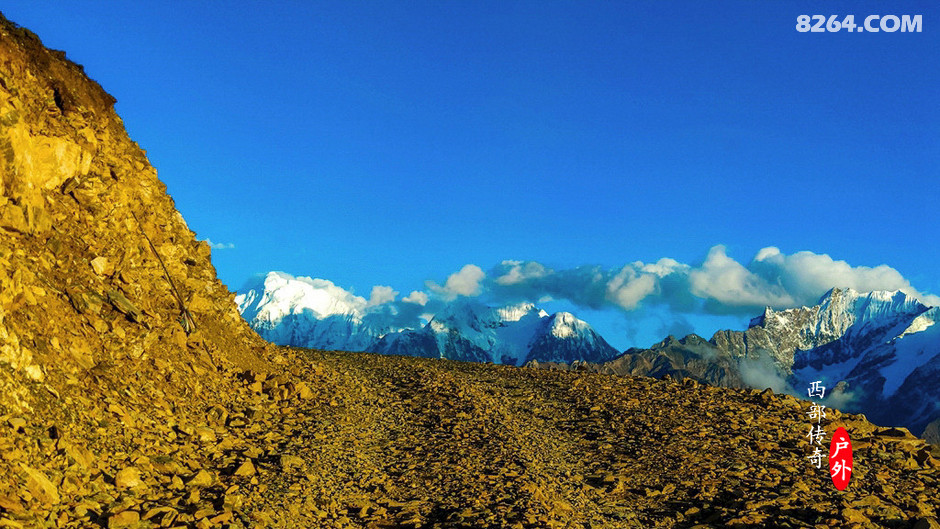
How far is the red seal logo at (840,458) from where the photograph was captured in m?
21.4

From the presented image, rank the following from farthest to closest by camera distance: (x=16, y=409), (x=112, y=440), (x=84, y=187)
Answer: (x=84, y=187) < (x=112, y=440) < (x=16, y=409)

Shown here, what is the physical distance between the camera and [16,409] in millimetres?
14773

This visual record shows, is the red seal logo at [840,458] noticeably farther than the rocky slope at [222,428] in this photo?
Yes

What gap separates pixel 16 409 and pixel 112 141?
46.5ft

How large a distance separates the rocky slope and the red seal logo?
45 centimetres

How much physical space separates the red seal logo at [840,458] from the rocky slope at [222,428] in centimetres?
45

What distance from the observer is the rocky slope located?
15.9 metres

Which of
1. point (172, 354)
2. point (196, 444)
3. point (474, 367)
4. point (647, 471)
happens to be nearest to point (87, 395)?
point (196, 444)

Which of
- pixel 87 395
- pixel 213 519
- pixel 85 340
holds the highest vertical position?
pixel 85 340

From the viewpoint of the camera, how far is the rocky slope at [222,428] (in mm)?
15867

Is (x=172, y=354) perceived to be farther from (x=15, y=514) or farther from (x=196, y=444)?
(x=15, y=514)

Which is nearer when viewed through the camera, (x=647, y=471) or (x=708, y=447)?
Result: (x=647, y=471)

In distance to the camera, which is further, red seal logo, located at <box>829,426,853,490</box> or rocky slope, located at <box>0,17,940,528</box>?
red seal logo, located at <box>829,426,853,490</box>

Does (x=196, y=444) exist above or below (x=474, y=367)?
below
